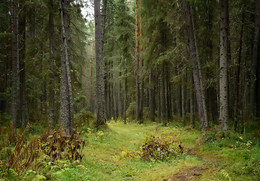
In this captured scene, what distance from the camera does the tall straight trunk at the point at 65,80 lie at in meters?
9.62

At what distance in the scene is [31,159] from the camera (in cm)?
466

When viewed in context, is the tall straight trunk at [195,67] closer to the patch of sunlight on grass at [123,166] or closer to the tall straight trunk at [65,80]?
the patch of sunlight on grass at [123,166]

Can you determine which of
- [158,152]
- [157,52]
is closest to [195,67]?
[158,152]

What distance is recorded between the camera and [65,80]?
393 inches

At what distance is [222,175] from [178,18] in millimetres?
9335

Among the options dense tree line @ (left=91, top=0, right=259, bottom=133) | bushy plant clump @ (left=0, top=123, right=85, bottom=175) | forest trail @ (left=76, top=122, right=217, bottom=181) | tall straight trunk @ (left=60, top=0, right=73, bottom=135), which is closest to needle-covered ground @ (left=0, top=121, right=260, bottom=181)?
forest trail @ (left=76, top=122, right=217, bottom=181)

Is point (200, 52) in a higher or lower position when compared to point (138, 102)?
higher

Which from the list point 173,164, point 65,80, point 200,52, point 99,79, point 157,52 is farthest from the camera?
point 157,52

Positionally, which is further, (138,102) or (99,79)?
(138,102)

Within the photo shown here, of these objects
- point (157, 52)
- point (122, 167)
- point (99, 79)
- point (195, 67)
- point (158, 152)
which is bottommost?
point (122, 167)

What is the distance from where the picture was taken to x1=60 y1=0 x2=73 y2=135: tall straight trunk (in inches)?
379

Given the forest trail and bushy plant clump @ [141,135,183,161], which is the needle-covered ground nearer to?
the forest trail

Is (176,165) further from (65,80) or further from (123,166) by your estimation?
(65,80)

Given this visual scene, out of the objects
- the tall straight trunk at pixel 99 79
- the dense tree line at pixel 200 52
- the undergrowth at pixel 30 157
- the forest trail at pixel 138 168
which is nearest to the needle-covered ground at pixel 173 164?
the forest trail at pixel 138 168
